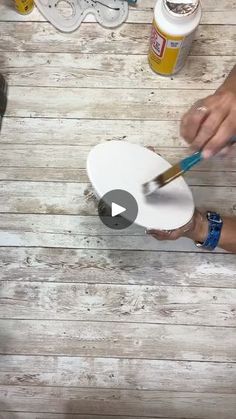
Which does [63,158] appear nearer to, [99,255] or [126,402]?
[99,255]

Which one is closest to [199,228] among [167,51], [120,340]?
[120,340]

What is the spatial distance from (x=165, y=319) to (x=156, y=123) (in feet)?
1.56

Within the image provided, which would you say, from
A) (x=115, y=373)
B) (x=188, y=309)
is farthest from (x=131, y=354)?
(x=188, y=309)

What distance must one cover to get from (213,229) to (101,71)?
496 mm

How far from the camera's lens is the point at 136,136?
1.08 metres

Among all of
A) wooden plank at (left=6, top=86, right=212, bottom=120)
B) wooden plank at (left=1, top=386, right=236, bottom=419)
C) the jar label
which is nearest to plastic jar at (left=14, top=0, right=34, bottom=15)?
wooden plank at (left=6, top=86, right=212, bottom=120)

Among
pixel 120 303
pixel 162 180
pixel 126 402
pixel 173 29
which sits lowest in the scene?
pixel 126 402

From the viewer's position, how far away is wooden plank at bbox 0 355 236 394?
0.99m

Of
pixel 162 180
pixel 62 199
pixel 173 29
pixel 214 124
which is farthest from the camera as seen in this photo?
pixel 62 199

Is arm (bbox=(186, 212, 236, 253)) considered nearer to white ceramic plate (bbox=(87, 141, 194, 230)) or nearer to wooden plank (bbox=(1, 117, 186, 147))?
white ceramic plate (bbox=(87, 141, 194, 230))

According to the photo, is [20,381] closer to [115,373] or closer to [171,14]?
[115,373]

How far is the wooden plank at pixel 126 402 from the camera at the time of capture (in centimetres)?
98

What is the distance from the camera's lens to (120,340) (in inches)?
39.4
